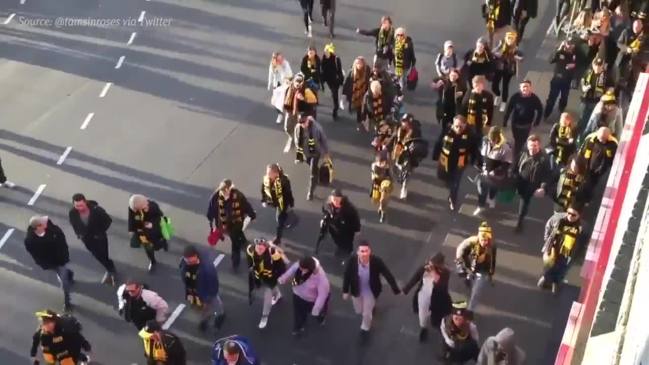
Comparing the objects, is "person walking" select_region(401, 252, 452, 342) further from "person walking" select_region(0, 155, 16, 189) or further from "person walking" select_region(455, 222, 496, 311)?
"person walking" select_region(0, 155, 16, 189)

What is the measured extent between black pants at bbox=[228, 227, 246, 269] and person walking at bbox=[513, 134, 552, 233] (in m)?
3.91

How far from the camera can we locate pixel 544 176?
11.2m

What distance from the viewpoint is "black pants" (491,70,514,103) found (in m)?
13.7

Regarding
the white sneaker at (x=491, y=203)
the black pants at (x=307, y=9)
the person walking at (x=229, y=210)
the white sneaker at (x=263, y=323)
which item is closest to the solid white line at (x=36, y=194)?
the person walking at (x=229, y=210)

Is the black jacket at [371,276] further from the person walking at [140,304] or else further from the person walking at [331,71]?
the person walking at [331,71]

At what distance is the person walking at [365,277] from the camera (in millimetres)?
9977

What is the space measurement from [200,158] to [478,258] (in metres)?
5.74

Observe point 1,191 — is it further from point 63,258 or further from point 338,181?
point 338,181

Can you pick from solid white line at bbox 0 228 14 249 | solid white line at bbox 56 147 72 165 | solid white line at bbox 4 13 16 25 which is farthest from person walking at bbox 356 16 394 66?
solid white line at bbox 4 13 16 25

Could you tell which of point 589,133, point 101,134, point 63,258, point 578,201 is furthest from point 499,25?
point 63,258

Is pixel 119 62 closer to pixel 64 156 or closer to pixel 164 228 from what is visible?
pixel 64 156

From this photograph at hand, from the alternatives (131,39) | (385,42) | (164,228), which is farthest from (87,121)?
(385,42)

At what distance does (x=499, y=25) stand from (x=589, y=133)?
157 inches

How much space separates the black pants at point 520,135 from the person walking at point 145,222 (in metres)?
5.54
